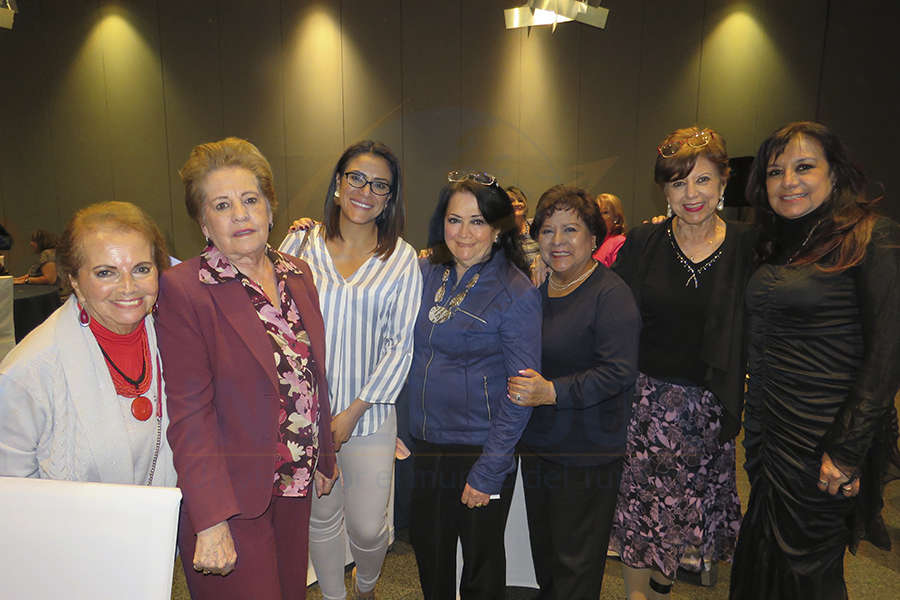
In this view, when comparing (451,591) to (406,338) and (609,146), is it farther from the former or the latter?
(609,146)

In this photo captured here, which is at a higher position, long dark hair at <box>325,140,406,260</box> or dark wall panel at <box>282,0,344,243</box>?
dark wall panel at <box>282,0,344,243</box>

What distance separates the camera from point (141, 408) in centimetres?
137

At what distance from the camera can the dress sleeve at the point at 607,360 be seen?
5.77 feet

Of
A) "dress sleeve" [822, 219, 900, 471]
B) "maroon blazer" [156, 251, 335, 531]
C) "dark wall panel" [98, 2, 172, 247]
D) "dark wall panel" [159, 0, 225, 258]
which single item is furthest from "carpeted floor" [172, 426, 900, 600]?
"dark wall panel" [98, 2, 172, 247]

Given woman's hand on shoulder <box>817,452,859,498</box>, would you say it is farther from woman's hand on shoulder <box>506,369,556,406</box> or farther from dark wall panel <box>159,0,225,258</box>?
dark wall panel <box>159,0,225,258</box>

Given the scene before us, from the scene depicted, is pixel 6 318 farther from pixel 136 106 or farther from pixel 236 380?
pixel 136 106

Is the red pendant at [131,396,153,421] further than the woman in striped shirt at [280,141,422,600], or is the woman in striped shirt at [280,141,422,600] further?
the woman in striped shirt at [280,141,422,600]

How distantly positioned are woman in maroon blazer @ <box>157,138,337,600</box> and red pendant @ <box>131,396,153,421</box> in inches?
3.4

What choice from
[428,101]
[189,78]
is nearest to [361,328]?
[428,101]

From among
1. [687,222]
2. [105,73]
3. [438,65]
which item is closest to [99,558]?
[687,222]

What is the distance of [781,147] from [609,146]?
482 cm

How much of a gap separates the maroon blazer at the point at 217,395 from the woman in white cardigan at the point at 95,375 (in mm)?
90

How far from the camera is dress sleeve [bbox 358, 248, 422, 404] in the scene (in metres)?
1.90

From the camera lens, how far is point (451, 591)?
193 centimetres
